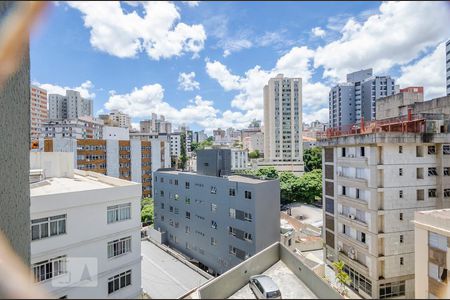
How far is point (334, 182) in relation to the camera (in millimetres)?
8242

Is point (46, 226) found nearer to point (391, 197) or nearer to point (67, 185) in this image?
point (67, 185)

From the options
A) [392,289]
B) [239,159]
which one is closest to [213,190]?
[392,289]

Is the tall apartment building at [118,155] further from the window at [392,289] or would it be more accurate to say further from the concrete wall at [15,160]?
the concrete wall at [15,160]

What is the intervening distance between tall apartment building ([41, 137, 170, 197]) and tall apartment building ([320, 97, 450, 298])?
14.9 m

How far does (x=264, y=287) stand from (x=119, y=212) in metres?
2.70

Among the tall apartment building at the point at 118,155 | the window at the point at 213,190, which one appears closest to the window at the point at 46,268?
the window at the point at 213,190

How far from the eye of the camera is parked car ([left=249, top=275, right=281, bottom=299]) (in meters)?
0.70

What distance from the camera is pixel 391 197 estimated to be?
6.69 m

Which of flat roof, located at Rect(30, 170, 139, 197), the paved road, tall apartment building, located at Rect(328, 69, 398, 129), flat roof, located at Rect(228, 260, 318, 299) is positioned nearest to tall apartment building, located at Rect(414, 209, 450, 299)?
the paved road

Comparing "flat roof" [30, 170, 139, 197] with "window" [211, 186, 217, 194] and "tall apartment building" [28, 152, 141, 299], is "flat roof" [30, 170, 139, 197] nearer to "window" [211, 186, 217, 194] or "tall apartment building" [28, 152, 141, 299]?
"tall apartment building" [28, 152, 141, 299]

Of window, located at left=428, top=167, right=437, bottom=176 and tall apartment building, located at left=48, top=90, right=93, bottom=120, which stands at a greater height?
tall apartment building, located at left=48, top=90, right=93, bottom=120

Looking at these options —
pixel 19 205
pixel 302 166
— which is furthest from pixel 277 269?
pixel 302 166

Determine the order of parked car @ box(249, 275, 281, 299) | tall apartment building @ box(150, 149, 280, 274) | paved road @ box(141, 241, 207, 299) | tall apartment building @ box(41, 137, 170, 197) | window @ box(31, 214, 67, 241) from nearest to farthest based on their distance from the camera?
parked car @ box(249, 275, 281, 299), window @ box(31, 214, 67, 241), paved road @ box(141, 241, 207, 299), tall apartment building @ box(150, 149, 280, 274), tall apartment building @ box(41, 137, 170, 197)

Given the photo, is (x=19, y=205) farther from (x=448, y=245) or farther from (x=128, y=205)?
(x=448, y=245)
